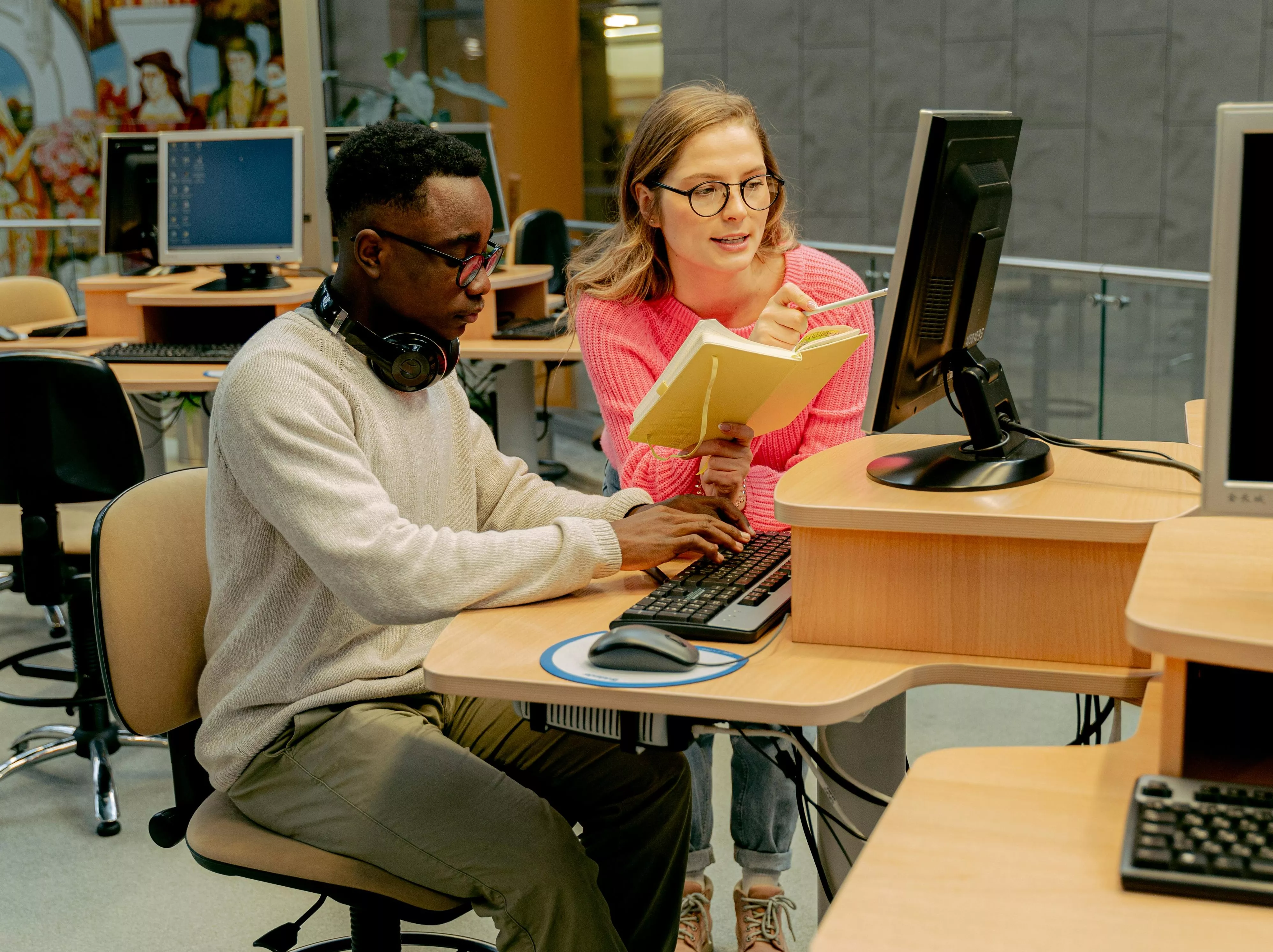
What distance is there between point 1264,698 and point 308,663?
1038 mm

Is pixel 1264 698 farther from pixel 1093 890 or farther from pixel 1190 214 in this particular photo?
pixel 1190 214

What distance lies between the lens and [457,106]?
7578 mm

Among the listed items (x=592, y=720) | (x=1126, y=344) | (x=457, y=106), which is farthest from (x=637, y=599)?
(x=457, y=106)

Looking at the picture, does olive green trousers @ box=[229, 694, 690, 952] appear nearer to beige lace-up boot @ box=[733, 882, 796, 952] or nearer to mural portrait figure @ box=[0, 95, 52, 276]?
beige lace-up boot @ box=[733, 882, 796, 952]

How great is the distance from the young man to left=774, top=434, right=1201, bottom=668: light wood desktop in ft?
0.80

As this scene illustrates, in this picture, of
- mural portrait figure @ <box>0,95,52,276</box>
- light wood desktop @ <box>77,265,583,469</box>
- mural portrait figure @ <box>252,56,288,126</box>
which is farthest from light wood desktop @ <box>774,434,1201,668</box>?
mural portrait figure @ <box>0,95,52,276</box>

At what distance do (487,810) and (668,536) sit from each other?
15.7 inches

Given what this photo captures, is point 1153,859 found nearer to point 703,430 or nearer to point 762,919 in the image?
point 703,430

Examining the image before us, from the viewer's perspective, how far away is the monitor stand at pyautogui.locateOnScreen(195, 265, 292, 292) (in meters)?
3.94

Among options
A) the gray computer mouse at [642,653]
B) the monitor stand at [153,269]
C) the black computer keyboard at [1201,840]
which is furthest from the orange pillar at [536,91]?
the black computer keyboard at [1201,840]

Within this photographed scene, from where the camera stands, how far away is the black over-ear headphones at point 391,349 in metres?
1.57

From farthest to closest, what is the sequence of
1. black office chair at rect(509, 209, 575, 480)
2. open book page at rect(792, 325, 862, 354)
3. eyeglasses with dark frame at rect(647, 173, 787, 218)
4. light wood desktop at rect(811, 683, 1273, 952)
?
black office chair at rect(509, 209, 575, 480)
eyeglasses with dark frame at rect(647, 173, 787, 218)
open book page at rect(792, 325, 862, 354)
light wood desktop at rect(811, 683, 1273, 952)

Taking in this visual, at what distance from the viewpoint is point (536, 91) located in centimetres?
703

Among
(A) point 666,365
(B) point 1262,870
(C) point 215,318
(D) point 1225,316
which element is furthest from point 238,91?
(B) point 1262,870
